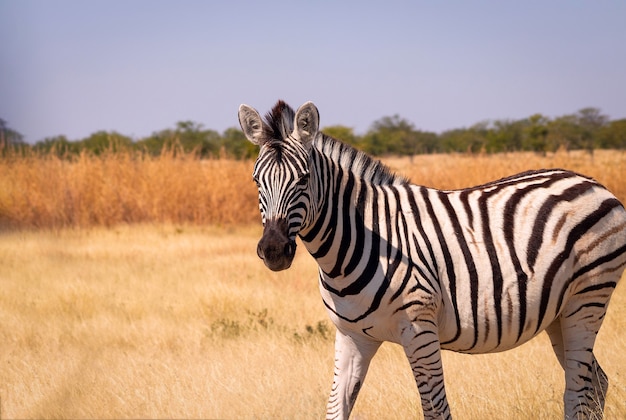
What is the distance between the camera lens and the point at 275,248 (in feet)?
10.5

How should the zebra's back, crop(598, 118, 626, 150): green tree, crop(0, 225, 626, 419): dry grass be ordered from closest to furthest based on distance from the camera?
the zebra's back < crop(0, 225, 626, 419): dry grass < crop(598, 118, 626, 150): green tree

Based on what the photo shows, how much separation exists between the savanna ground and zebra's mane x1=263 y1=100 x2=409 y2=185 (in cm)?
174

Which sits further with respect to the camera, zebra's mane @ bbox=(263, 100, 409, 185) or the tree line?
the tree line

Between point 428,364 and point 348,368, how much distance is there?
0.49 metres

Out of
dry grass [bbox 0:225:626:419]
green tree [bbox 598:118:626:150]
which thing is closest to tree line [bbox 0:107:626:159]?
green tree [bbox 598:118:626:150]

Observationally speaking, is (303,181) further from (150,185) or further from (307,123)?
(150,185)

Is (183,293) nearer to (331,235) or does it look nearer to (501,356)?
(501,356)

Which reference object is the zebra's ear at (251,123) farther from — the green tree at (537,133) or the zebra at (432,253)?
the green tree at (537,133)

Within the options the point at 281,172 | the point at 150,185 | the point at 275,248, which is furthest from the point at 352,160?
the point at 150,185

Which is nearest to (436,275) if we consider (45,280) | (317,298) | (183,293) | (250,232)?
(317,298)

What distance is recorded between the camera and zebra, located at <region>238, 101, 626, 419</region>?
3.64 meters

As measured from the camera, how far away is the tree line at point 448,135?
3812cm

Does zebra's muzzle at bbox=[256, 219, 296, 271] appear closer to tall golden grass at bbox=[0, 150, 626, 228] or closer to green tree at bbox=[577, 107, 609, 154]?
tall golden grass at bbox=[0, 150, 626, 228]

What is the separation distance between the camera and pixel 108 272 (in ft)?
33.7
